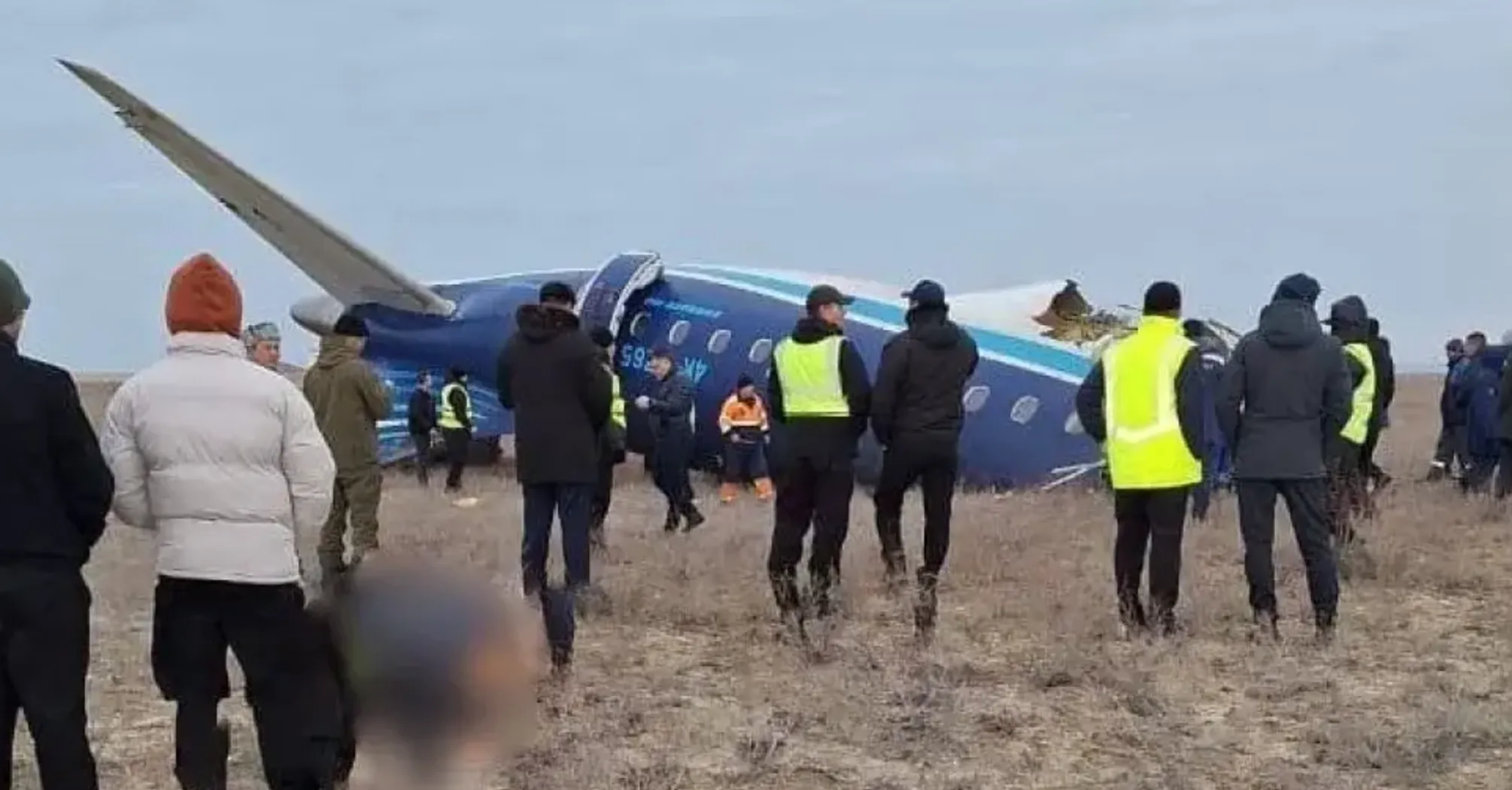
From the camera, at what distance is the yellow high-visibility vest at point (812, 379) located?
8.99 metres

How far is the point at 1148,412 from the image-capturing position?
8969mm

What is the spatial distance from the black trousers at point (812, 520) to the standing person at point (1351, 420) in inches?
159

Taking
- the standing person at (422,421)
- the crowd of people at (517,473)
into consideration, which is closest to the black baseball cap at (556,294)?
the crowd of people at (517,473)

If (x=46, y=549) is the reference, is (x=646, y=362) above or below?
below

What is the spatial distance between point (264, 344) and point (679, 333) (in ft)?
44.9

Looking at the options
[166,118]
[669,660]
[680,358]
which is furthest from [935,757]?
[680,358]

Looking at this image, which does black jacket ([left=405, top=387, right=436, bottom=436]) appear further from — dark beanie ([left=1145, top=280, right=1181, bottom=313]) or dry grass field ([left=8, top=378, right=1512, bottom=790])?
dark beanie ([left=1145, top=280, right=1181, bottom=313])

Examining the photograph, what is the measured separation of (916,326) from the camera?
9.27 m

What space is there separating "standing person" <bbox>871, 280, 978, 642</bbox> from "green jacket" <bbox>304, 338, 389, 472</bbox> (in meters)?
2.66

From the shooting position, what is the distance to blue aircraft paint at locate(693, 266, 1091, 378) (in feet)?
60.3

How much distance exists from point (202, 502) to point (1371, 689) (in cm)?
521

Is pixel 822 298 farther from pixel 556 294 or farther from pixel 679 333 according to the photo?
pixel 679 333

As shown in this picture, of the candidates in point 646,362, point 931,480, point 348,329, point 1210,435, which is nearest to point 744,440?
point 646,362

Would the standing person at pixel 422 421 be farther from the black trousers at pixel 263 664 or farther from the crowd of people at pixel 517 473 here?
the black trousers at pixel 263 664
